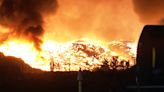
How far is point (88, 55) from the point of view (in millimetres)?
40281

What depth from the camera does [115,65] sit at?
115 ft

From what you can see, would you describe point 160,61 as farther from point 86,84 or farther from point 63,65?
point 63,65

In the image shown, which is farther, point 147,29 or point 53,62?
point 53,62

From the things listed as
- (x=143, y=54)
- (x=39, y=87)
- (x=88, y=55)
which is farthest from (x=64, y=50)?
(x=143, y=54)

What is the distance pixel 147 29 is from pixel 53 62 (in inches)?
973

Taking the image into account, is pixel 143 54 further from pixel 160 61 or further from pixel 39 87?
pixel 39 87

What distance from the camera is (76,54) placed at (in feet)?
131

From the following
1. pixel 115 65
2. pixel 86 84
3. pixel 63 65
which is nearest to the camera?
pixel 86 84

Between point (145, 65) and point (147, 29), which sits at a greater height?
point (147, 29)

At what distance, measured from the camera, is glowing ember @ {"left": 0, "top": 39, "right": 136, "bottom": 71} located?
3796 centimetres

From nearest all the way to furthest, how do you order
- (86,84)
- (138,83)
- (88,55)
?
(138,83)
(86,84)
(88,55)

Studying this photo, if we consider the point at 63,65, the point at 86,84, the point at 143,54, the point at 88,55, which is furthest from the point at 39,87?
the point at 88,55

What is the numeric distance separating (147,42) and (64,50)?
91.4ft

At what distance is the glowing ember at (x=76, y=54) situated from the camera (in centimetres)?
3796
